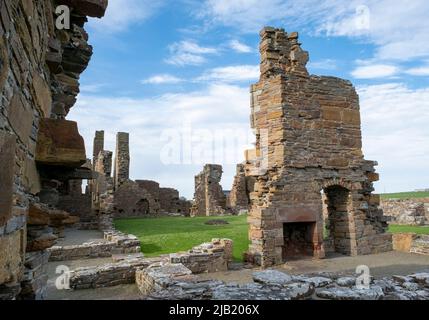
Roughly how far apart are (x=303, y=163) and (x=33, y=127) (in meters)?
8.90

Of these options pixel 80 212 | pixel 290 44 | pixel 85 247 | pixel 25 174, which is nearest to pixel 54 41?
pixel 25 174

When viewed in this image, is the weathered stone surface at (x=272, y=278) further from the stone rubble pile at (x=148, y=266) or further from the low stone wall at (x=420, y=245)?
the low stone wall at (x=420, y=245)

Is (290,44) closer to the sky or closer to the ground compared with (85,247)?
closer to the sky

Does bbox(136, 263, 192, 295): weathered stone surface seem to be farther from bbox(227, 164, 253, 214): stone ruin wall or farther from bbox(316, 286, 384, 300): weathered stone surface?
bbox(227, 164, 253, 214): stone ruin wall

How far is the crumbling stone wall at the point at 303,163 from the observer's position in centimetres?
1035

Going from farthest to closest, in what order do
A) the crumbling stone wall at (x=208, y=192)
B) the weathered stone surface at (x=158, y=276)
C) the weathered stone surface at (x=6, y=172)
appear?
the crumbling stone wall at (x=208, y=192) < the weathered stone surface at (x=158, y=276) < the weathered stone surface at (x=6, y=172)

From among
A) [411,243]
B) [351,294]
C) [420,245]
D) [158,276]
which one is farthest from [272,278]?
[411,243]

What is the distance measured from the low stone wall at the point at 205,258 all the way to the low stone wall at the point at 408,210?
48.3 ft

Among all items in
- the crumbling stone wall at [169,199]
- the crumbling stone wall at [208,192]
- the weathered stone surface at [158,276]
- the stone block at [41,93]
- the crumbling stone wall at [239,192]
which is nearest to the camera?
the stone block at [41,93]

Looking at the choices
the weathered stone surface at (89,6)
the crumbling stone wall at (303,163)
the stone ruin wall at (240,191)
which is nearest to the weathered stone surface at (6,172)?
the weathered stone surface at (89,6)

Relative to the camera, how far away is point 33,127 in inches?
132
